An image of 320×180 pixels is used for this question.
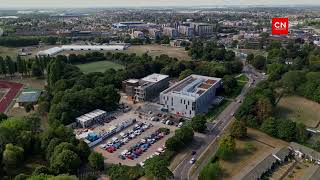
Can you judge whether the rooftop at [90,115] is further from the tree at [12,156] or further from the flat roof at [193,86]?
the tree at [12,156]

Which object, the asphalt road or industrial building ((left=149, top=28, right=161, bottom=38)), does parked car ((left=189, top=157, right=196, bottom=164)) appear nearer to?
the asphalt road

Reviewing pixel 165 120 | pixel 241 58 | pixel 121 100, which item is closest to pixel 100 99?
pixel 121 100

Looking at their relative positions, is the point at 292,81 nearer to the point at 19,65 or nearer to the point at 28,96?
the point at 28,96

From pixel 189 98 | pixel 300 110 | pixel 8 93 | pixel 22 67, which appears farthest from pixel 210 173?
pixel 22 67

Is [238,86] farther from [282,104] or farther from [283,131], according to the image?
[283,131]

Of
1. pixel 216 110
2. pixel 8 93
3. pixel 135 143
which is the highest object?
pixel 8 93

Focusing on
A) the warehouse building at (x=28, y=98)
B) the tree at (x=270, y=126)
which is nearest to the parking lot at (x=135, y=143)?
the tree at (x=270, y=126)

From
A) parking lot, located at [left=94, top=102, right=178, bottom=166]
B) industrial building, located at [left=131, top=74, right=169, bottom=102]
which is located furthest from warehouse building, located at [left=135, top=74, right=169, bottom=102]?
parking lot, located at [left=94, top=102, right=178, bottom=166]
